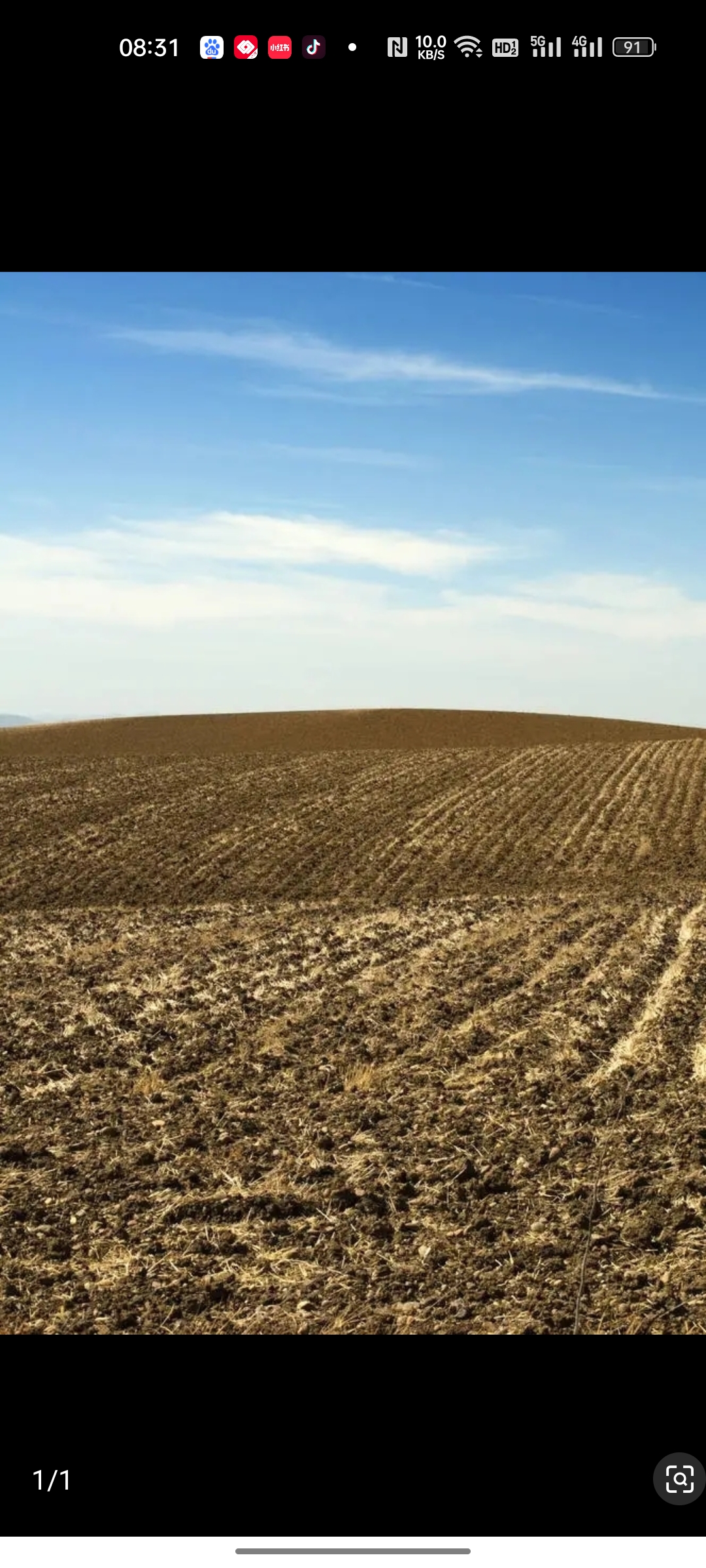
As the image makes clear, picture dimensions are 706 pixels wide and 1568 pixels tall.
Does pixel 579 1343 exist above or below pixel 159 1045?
above

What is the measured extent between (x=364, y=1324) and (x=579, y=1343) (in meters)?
3.82

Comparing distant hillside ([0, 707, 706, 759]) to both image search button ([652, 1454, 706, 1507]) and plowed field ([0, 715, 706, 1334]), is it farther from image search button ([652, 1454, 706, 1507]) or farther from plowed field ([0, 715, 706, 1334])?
image search button ([652, 1454, 706, 1507])

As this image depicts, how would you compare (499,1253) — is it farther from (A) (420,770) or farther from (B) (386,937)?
(A) (420,770)

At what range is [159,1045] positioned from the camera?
37.5 feet
